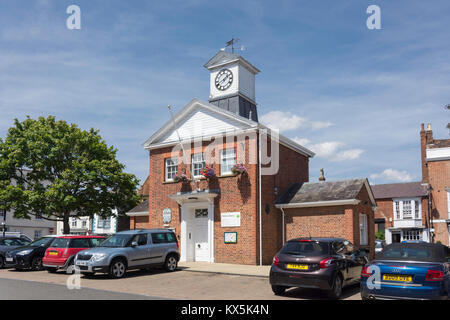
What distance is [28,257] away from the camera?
17.0 m

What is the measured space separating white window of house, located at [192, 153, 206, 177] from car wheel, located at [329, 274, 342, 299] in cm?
1176

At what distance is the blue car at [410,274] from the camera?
8.02 metres

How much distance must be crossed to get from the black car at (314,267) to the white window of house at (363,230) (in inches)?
358

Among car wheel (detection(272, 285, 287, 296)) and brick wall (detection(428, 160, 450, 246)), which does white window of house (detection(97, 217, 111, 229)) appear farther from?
Result: car wheel (detection(272, 285, 287, 296))

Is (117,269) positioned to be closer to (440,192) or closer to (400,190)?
(440,192)

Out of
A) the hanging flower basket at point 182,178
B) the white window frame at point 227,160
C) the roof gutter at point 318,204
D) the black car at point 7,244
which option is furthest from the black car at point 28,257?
the roof gutter at point 318,204

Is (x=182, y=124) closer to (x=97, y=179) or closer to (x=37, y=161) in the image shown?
(x=97, y=179)

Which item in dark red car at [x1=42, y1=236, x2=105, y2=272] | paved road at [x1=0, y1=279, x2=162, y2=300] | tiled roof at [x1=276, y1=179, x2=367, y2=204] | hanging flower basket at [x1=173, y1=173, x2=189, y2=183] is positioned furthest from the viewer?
hanging flower basket at [x1=173, y1=173, x2=189, y2=183]

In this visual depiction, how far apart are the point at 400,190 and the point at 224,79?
111ft

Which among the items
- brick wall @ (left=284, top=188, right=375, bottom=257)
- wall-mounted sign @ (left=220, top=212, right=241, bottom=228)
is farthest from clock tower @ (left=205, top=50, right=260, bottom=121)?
brick wall @ (left=284, top=188, right=375, bottom=257)

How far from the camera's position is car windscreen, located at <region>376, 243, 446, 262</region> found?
Result: 8617 mm

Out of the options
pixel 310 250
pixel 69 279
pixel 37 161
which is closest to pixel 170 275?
pixel 69 279

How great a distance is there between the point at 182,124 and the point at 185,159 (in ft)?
6.54
